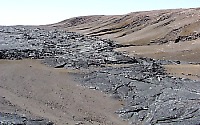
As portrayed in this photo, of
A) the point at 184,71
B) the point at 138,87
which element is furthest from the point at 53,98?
the point at 184,71

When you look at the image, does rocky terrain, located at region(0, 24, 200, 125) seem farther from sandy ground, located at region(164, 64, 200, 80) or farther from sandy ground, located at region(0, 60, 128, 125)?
sandy ground, located at region(164, 64, 200, 80)

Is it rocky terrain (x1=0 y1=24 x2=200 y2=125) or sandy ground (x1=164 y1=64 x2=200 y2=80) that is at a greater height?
rocky terrain (x1=0 y1=24 x2=200 y2=125)

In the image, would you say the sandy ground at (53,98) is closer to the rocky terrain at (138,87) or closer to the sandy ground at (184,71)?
the rocky terrain at (138,87)

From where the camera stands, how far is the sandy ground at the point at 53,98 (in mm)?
22281

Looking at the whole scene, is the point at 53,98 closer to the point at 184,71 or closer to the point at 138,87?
the point at 138,87

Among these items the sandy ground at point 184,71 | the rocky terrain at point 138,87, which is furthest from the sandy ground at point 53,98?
the sandy ground at point 184,71

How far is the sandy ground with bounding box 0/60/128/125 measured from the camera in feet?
73.1

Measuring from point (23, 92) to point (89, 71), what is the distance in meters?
9.06

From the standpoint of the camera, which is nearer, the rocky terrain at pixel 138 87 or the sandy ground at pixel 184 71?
the rocky terrain at pixel 138 87

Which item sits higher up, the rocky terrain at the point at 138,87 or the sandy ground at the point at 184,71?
the rocky terrain at the point at 138,87

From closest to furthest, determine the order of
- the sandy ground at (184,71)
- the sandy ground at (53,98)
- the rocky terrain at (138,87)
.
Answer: the rocky terrain at (138,87), the sandy ground at (53,98), the sandy ground at (184,71)

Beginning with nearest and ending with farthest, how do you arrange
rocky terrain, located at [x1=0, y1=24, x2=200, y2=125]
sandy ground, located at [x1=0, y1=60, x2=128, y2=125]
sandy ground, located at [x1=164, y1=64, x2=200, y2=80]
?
rocky terrain, located at [x1=0, y1=24, x2=200, y2=125] < sandy ground, located at [x1=0, y1=60, x2=128, y2=125] < sandy ground, located at [x1=164, y1=64, x2=200, y2=80]

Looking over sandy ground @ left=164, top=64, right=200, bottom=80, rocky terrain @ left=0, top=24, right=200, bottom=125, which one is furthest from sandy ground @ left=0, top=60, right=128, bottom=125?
sandy ground @ left=164, top=64, right=200, bottom=80

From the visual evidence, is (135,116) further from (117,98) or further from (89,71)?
(89,71)
